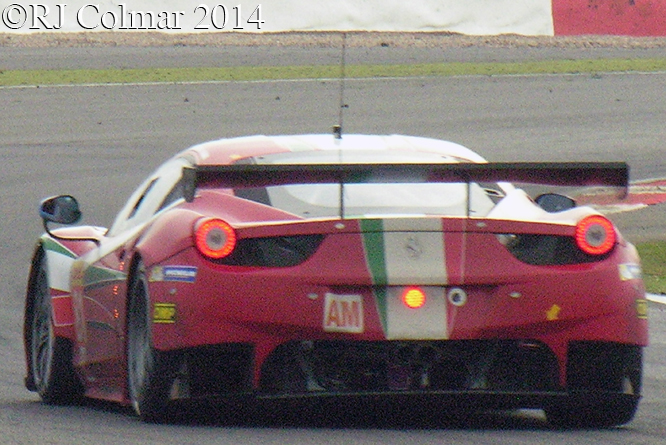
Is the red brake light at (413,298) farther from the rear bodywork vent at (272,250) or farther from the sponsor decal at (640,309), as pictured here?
the sponsor decal at (640,309)

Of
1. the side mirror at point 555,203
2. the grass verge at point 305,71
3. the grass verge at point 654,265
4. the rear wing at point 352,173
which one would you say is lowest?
the grass verge at point 654,265

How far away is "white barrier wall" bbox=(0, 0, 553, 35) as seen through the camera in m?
26.5

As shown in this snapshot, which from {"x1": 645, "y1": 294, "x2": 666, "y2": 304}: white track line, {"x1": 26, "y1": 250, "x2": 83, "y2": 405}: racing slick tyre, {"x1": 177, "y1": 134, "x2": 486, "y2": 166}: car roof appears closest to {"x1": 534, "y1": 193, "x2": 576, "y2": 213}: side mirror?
{"x1": 177, "y1": 134, "x2": 486, "y2": 166}: car roof

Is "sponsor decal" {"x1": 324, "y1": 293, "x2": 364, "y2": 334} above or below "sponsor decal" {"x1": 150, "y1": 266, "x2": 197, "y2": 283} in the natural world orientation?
below

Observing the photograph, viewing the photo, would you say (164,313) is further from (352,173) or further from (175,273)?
(352,173)

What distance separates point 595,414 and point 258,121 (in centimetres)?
1394

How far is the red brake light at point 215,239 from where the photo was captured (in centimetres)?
558

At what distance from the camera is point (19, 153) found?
1775cm

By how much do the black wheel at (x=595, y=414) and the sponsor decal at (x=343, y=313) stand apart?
2.68ft

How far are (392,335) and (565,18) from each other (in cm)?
2399

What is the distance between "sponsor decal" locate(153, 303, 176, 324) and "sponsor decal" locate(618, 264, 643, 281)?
1.48 meters

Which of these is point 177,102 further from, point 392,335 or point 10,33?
point 392,335

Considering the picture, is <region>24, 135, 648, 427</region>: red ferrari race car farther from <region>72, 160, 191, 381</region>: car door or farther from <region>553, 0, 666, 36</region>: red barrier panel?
<region>553, 0, 666, 36</region>: red barrier panel

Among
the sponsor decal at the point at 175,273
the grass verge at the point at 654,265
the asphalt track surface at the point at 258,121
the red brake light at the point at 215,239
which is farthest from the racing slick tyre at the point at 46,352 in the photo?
the grass verge at the point at 654,265
